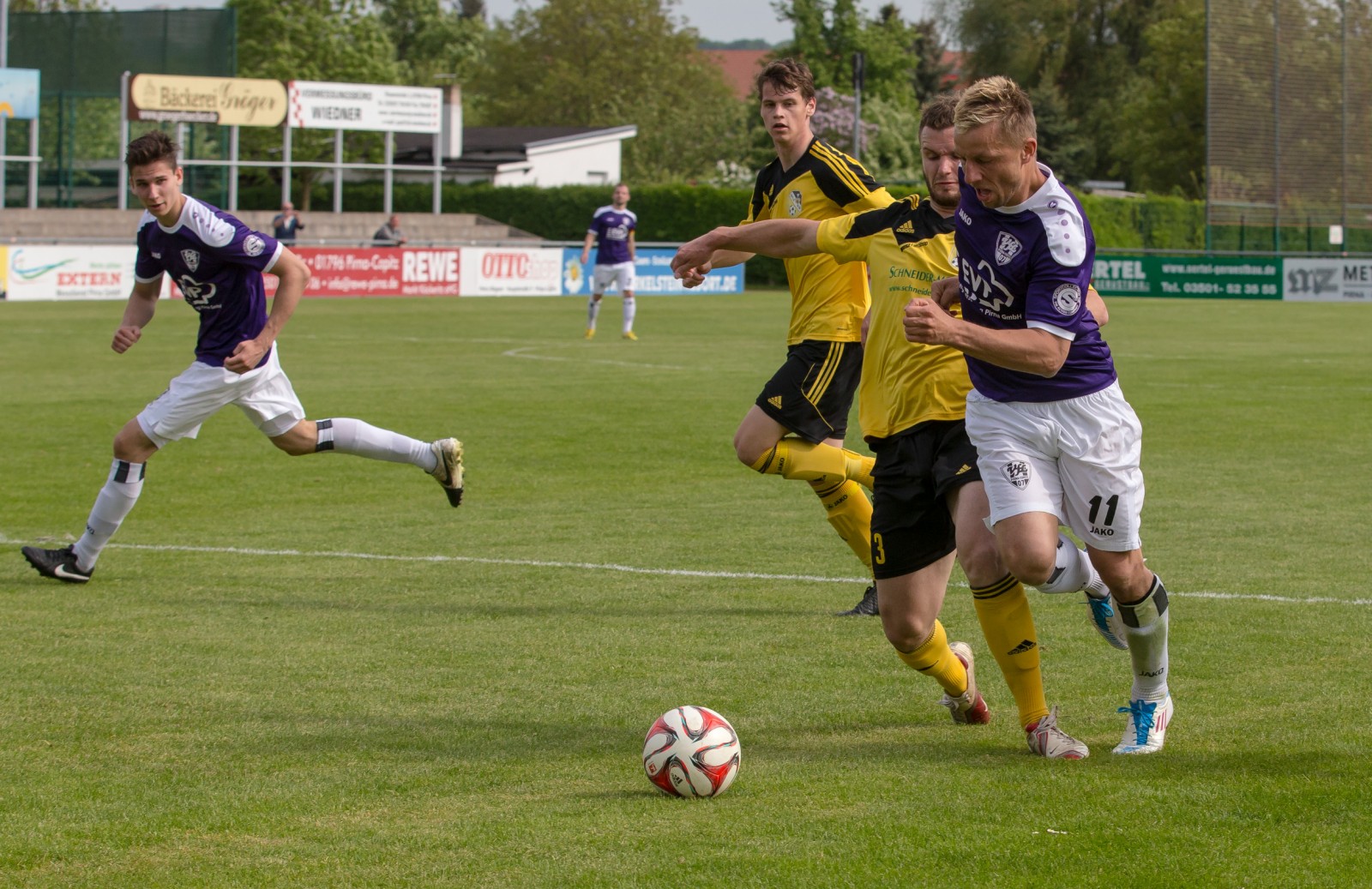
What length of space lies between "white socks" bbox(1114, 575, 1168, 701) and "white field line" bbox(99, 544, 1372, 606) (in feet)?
8.10

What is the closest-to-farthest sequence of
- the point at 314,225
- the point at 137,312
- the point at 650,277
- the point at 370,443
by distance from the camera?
the point at 137,312 < the point at 370,443 < the point at 650,277 < the point at 314,225

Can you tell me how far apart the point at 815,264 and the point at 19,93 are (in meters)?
41.5

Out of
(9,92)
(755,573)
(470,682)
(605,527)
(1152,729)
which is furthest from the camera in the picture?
(9,92)

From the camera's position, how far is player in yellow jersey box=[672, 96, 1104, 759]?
5129 mm

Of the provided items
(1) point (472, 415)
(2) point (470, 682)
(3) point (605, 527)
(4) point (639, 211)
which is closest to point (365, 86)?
(4) point (639, 211)

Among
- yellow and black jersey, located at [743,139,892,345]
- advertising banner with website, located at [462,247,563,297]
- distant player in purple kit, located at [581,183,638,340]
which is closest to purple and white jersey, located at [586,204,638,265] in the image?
distant player in purple kit, located at [581,183,638,340]

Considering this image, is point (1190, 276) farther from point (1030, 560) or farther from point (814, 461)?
point (1030, 560)

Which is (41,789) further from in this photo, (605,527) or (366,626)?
(605,527)

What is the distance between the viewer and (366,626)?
704cm

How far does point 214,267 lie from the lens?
8.06 metres

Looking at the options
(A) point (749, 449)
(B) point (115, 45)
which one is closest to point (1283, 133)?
(B) point (115, 45)

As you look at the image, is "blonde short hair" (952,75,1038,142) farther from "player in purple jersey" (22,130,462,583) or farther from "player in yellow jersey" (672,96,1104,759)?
"player in purple jersey" (22,130,462,583)

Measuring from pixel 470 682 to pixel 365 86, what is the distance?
152ft

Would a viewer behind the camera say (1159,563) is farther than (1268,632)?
Yes
